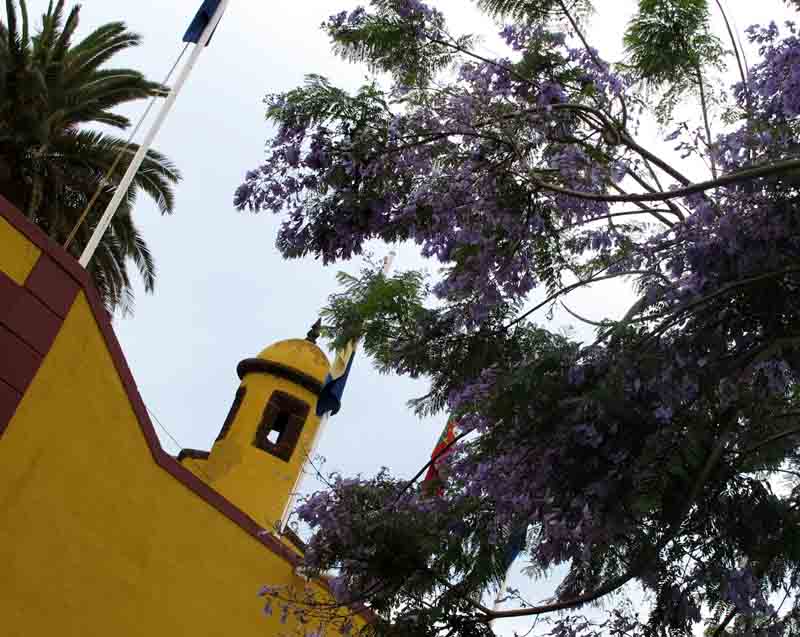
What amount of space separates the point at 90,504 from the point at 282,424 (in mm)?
6792

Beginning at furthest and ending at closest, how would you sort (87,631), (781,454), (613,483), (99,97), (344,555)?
(99,97), (87,631), (781,454), (344,555), (613,483)

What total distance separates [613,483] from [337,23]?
4.35 m

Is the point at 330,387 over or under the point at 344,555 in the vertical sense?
over

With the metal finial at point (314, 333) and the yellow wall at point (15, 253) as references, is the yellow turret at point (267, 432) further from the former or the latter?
the yellow wall at point (15, 253)

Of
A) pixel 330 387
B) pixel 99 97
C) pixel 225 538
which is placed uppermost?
pixel 99 97

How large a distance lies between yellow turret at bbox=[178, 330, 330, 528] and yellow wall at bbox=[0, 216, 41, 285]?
6645mm

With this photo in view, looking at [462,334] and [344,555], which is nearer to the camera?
[344,555]

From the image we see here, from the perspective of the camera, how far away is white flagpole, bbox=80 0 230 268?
11031 millimetres

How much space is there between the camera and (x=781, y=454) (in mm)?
7539

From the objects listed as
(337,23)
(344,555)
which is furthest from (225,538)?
(337,23)

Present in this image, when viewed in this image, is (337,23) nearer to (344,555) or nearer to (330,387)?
(344,555)

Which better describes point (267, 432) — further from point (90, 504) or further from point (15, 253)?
point (15, 253)

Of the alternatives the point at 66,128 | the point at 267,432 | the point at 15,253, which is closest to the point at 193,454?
the point at 267,432

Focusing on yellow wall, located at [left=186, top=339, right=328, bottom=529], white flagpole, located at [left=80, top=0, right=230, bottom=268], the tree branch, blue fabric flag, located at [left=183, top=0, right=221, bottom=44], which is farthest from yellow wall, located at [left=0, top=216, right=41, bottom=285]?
yellow wall, located at [left=186, top=339, right=328, bottom=529]
